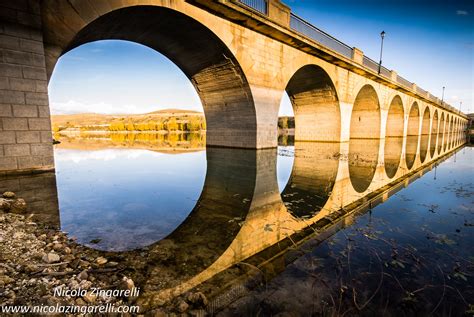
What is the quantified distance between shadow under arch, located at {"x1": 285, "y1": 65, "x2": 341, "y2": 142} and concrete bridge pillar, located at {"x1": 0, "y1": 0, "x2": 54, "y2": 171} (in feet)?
46.7

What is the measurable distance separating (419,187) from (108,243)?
7271 mm

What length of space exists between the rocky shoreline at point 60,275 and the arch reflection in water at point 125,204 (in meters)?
0.34

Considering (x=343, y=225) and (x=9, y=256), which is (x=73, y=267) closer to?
(x=9, y=256)

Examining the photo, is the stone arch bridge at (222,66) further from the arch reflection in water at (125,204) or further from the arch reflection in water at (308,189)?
the arch reflection in water at (125,204)

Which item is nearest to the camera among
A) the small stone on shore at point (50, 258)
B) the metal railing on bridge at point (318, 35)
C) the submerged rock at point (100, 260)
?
the small stone on shore at point (50, 258)

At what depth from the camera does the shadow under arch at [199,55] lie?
29.2 feet

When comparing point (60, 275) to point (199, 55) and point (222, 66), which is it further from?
point (199, 55)

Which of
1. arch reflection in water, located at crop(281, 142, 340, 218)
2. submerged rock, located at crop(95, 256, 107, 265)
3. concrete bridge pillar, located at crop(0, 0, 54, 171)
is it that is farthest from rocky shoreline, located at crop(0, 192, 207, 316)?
concrete bridge pillar, located at crop(0, 0, 54, 171)

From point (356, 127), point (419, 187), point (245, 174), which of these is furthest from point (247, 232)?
point (356, 127)

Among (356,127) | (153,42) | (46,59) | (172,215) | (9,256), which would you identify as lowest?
(172,215)

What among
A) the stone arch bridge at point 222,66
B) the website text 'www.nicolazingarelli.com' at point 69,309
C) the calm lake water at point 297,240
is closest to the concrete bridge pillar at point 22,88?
the stone arch bridge at point 222,66

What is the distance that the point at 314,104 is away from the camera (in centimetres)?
1930

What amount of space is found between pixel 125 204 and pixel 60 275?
2.72 metres

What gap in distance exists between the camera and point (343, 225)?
3.50 metres
